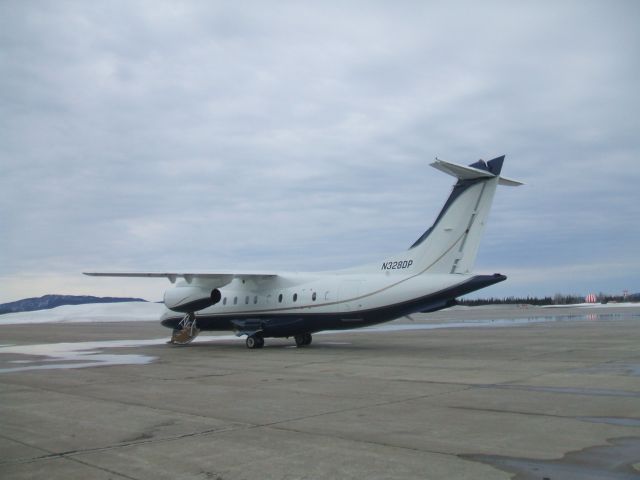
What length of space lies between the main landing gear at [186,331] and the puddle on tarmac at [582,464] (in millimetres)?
22798

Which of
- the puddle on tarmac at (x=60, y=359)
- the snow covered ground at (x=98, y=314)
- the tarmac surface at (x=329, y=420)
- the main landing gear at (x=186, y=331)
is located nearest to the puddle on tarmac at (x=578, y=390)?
the tarmac surface at (x=329, y=420)

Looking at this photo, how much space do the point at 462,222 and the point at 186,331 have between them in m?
14.4

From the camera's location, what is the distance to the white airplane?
66.8 feet

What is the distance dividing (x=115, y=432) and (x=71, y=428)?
0.86 m

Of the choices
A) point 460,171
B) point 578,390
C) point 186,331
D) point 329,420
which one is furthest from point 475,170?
point 186,331

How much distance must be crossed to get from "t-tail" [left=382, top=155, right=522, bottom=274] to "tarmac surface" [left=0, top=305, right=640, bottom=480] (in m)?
3.75

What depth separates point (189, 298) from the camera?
26906 mm

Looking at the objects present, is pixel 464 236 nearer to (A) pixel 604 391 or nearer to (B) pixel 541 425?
(A) pixel 604 391

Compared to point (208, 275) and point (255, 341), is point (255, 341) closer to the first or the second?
point (255, 341)

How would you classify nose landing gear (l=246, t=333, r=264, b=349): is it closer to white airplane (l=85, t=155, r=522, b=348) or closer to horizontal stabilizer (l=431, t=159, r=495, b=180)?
white airplane (l=85, t=155, r=522, b=348)

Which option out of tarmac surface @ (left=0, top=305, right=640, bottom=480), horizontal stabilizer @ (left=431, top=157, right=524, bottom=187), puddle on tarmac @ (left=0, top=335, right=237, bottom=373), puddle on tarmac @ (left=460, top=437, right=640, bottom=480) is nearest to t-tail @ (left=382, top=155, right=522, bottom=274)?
horizontal stabilizer @ (left=431, top=157, right=524, bottom=187)

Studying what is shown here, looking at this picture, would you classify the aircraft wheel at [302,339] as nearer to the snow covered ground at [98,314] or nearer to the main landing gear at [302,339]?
the main landing gear at [302,339]

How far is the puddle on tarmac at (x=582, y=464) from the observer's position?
598 centimetres

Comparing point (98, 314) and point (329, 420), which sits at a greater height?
point (98, 314)
